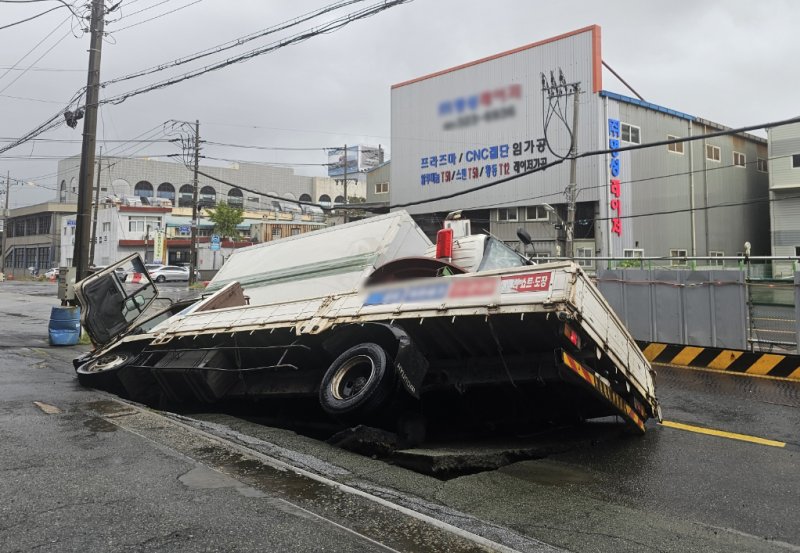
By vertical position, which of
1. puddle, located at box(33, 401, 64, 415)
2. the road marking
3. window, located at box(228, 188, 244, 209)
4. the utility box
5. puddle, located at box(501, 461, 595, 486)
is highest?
window, located at box(228, 188, 244, 209)

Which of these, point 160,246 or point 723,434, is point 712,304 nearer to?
point 723,434

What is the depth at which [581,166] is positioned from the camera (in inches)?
992

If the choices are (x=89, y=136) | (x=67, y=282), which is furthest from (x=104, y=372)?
(x=89, y=136)

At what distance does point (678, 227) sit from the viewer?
2733 centimetres

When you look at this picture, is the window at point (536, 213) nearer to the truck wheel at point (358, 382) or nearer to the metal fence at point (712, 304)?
the metal fence at point (712, 304)

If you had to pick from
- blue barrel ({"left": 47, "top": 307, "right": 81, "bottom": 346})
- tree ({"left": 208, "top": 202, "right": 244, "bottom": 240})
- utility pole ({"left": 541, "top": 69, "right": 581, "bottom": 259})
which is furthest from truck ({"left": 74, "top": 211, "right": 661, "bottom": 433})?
tree ({"left": 208, "top": 202, "right": 244, "bottom": 240})

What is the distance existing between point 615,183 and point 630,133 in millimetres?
2893

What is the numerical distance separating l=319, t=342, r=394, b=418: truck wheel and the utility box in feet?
35.7

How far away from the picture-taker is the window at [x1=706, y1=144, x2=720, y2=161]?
95.4ft

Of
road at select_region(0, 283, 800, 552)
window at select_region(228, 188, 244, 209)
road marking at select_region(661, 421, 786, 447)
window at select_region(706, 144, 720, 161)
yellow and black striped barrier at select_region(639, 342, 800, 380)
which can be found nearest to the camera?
road at select_region(0, 283, 800, 552)

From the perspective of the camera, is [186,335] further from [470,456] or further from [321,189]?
[321,189]

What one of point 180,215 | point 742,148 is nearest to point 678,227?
point 742,148

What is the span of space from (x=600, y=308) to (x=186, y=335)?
4.85 m

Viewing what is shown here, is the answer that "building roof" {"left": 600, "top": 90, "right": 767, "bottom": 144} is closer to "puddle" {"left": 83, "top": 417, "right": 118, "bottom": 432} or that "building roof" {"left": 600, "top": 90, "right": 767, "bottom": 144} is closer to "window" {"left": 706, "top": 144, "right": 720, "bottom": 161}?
"window" {"left": 706, "top": 144, "right": 720, "bottom": 161}
